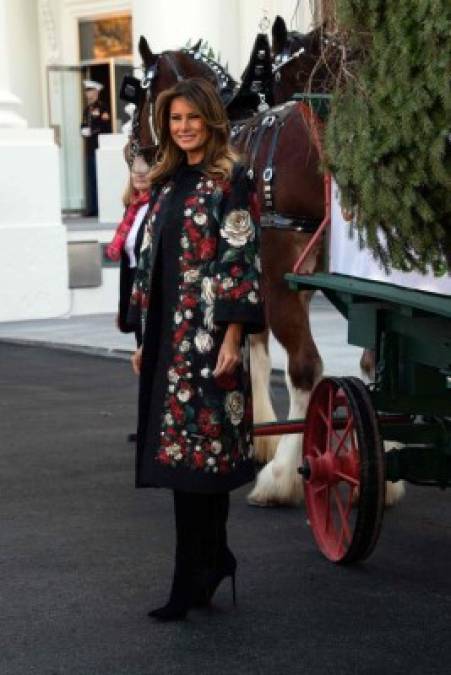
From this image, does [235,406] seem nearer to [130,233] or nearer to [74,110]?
[130,233]

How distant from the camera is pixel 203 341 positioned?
474 centimetres

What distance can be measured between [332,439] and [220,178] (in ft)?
4.22

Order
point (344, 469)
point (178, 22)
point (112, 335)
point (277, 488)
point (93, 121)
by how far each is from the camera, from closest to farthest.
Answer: point (344, 469) → point (277, 488) → point (112, 335) → point (178, 22) → point (93, 121)

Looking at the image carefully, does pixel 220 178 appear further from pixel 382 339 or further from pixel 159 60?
pixel 159 60

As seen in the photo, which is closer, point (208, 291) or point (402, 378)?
point (208, 291)

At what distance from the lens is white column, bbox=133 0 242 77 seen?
14.9 m

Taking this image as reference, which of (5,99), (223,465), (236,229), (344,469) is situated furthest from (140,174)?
(5,99)

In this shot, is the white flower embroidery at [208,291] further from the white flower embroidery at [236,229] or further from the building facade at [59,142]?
the building facade at [59,142]

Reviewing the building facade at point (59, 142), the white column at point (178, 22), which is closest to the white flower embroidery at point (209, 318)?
the building facade at point (59, 142)

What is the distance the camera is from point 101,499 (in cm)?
668

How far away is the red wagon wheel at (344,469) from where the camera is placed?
5027 millimetres

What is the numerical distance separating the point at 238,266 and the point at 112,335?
8.18 m

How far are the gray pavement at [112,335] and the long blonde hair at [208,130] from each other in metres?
5.14

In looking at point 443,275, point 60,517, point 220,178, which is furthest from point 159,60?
point 443,275
